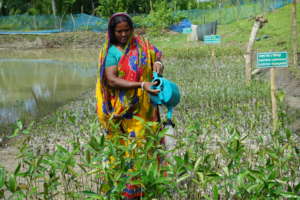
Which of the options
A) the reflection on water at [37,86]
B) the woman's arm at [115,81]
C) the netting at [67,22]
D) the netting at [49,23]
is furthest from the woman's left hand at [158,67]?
the netting at [49,23]

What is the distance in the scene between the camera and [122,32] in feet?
8.62

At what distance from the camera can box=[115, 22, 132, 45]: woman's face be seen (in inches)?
103

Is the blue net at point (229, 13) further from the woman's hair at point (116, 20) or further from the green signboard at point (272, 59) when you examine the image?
the woman's hair at point (116, 20)

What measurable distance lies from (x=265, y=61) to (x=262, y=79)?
4017mm

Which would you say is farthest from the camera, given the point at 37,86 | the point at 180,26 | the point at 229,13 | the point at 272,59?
the point at 180,26

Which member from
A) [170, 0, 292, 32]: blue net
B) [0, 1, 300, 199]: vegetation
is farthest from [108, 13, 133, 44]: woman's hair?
[170, 0, 292, 32]: blue net

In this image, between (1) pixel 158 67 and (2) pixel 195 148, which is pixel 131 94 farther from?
(2) pixel 195 148

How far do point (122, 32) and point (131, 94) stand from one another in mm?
423

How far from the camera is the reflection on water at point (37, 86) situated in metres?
7.79

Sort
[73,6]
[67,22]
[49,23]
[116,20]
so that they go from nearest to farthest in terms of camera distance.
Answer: [116,20]
[67,22]
[49,23]
[73,6]

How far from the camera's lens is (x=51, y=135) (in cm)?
560

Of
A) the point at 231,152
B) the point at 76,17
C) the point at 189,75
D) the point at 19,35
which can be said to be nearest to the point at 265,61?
the point at 231,152

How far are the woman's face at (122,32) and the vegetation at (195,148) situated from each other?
70 cm

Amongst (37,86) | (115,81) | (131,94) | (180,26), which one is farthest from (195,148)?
(180,26)
